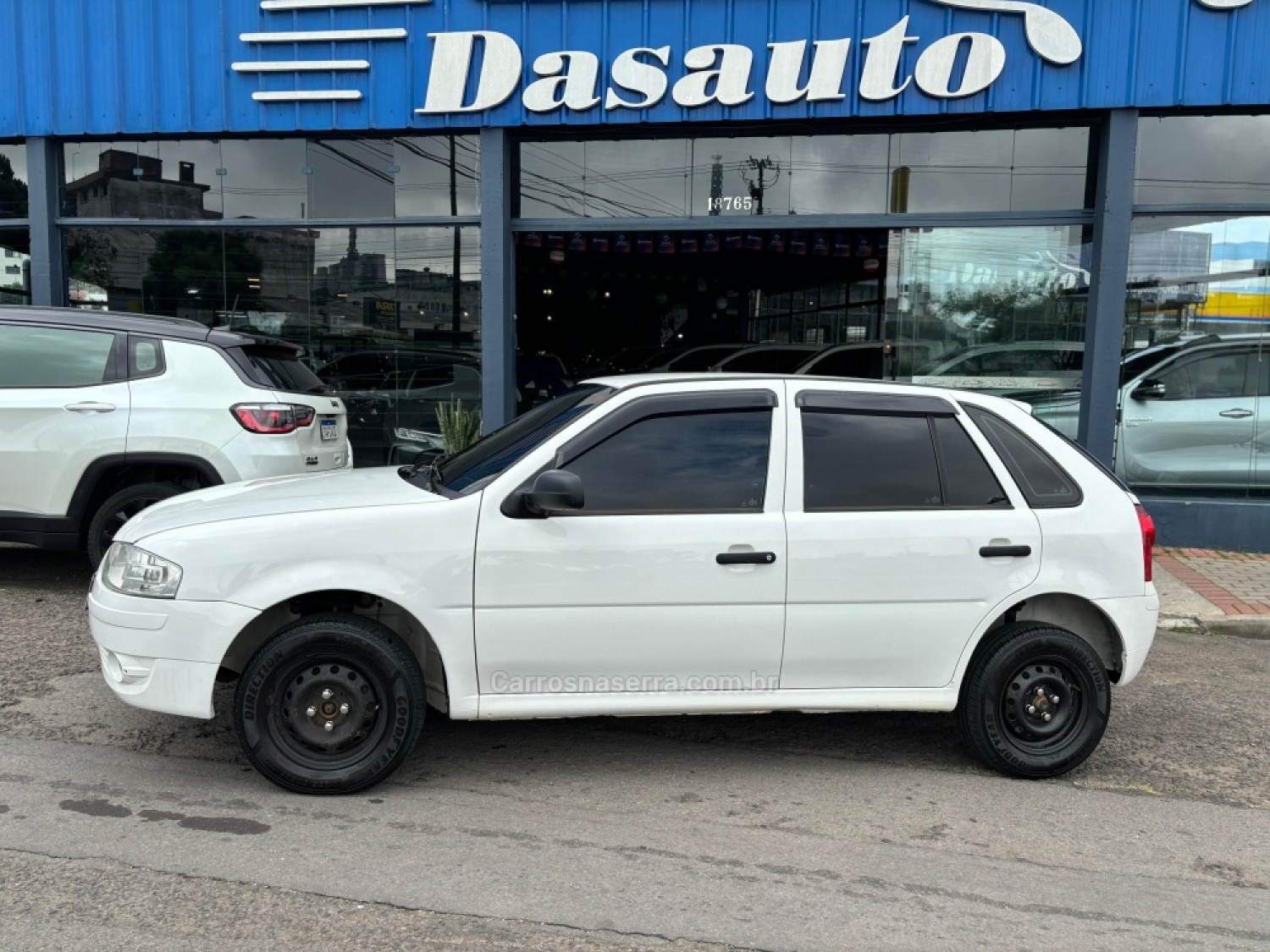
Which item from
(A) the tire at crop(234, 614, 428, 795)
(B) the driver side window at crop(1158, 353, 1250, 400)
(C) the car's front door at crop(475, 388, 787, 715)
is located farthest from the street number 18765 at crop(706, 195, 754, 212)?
(A) the tire at crop(234, 614, 428, 795)

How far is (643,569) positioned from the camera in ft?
13.1

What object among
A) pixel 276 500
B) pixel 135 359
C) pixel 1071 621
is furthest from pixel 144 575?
pixel 1071 621

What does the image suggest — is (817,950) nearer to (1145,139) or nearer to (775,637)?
(775,637)

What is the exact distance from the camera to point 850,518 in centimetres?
415

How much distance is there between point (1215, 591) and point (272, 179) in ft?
32.0

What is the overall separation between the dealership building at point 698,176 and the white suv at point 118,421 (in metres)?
3.61

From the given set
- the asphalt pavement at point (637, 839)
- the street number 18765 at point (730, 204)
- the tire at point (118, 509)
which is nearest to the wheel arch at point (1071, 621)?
the asphalt pavement at point (637, 839)

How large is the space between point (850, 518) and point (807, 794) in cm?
119

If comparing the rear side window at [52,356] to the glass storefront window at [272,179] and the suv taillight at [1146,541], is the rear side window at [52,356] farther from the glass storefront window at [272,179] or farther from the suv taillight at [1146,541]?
the suv taillight at [1146,541]

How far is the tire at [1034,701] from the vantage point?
429cm

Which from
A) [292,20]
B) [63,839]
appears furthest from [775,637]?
[292,20]

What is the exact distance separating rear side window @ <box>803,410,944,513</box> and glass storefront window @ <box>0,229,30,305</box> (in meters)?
10.5

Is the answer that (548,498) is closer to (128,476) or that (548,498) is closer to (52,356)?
(128,476)

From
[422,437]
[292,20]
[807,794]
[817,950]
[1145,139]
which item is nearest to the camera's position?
[817,950]
